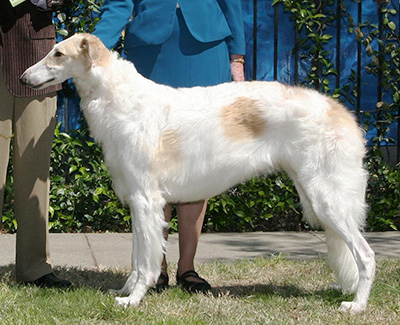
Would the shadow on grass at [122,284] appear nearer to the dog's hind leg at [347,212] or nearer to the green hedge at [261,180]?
the dog's hind leg at [347,212]

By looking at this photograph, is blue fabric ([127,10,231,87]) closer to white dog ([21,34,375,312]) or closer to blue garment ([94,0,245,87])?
blue garment ([94,0,245,87])

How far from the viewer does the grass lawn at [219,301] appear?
4082mm

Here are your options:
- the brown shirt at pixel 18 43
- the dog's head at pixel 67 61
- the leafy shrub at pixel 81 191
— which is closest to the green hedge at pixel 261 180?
the leafy shrub at pixel 81 191

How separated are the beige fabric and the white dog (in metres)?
0.45

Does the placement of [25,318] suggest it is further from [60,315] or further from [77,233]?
[77,233]

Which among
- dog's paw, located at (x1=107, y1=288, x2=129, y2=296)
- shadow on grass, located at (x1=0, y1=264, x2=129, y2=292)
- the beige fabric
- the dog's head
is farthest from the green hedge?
the dog's head

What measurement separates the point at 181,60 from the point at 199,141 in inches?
27.8

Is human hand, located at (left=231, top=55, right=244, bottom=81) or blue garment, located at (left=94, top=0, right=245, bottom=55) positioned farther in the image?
human hand, located at (left=231, top=55, right=244, bottom=81)

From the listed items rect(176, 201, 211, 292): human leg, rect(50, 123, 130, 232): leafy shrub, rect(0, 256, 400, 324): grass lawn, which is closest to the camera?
rect(0, 256, 400, 324): grass lawn

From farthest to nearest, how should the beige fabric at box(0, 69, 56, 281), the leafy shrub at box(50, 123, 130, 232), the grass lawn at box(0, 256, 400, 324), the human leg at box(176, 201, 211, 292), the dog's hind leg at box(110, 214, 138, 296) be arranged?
the leafy shrub at box(50, 123, 130, 232)
the human leg at box(176, 201, 211, 292)
the beige fabric at box(0, 69, 56, 281)
the dog's hind leg at box(110, 214, 138, 296)
the grass lawn at box(0, 256, 400, 324)

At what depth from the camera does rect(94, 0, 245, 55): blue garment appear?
4508mm

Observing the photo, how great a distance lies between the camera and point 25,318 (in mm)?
4016

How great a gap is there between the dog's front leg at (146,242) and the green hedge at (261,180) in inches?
99.7

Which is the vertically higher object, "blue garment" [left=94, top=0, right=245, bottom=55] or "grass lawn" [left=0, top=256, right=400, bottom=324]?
"blue garment" [left=94, top=0, right=245, bottom=55]
